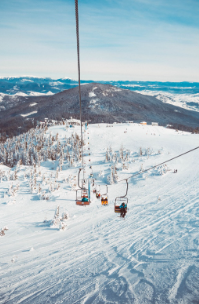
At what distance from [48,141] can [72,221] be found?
26.0 meters

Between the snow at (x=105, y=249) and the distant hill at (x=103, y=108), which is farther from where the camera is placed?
the distant hill at (x=103, y=108)

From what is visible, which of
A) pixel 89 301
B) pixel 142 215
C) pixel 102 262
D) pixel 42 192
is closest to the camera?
pixel 89 301

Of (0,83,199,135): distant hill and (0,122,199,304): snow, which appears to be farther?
(0,83,199,135): distant hill

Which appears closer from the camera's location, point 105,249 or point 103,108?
point 105,249

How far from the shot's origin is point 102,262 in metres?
7.58

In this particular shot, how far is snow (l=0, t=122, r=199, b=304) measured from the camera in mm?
5875

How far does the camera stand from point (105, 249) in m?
8.63

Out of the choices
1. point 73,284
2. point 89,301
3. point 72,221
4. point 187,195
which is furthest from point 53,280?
point 187,195

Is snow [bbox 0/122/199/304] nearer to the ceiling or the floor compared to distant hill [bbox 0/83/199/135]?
nearer to the floor

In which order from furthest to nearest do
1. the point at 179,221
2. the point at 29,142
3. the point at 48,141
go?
the point at 29,142 < the point at 48,141 < the point at 179,221

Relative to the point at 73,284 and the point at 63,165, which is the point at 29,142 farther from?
the point at 73,284

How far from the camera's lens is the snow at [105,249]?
19.3ft

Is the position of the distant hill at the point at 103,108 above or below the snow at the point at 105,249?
above

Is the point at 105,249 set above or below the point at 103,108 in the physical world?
below
